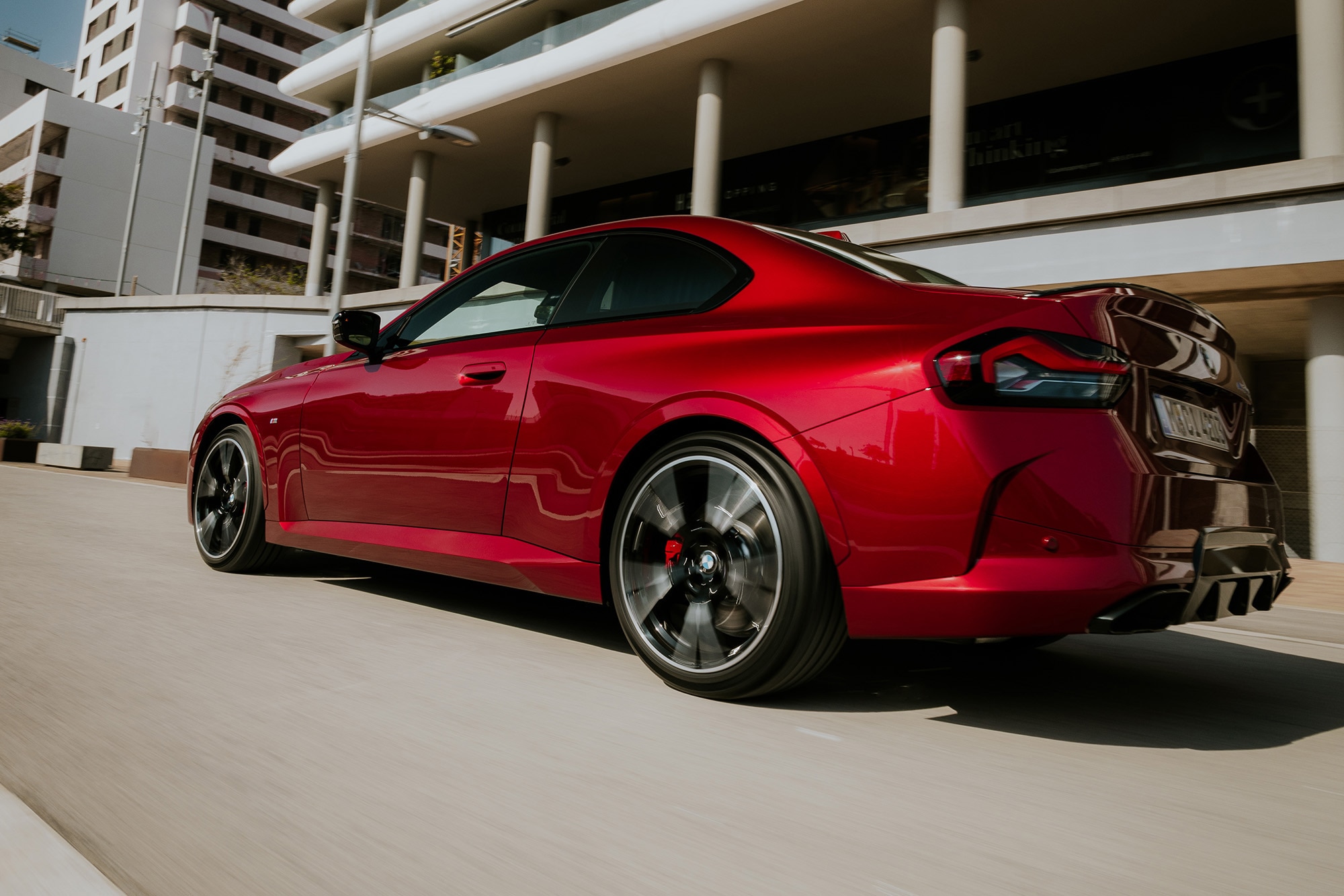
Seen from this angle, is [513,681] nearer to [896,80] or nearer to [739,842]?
[739,842]

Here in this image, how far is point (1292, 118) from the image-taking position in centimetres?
1523

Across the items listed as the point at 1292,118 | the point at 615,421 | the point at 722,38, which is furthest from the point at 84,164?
the point at 615,421

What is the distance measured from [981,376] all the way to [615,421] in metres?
1.18

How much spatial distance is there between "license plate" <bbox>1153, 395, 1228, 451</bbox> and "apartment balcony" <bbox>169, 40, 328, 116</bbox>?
69.6 m

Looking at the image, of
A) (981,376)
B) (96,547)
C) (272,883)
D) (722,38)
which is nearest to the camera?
(272,883)

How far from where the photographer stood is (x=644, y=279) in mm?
3258

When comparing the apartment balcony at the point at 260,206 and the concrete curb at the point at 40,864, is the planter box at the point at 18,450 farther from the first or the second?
the apartment balcony at the point at 260,206

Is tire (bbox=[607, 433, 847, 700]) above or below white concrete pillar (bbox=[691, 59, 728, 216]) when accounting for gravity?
below

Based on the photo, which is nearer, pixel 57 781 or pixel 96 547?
pixel 57 781

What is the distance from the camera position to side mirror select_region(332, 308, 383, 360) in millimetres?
4023

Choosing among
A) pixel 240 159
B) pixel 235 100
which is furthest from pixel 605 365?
pixel 235 100

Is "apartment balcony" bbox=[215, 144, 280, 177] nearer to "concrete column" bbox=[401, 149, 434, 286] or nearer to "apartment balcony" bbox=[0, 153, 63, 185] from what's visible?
"apartment balcony" bbox=[0, 153, 63, 185]

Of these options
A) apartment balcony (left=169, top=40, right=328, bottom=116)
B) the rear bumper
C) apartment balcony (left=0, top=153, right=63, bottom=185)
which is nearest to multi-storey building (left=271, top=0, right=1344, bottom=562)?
the rear bumper

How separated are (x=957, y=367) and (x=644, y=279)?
1.28 metres
